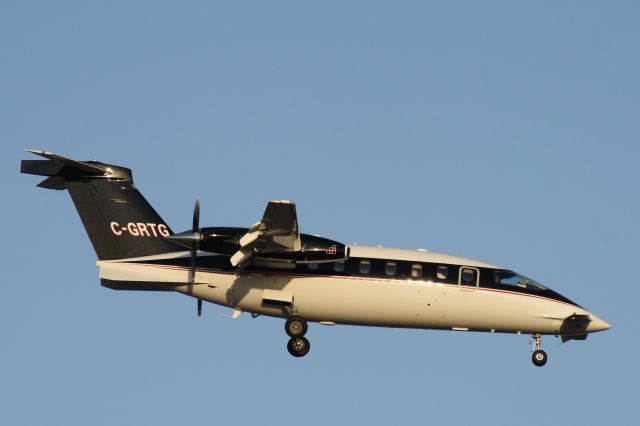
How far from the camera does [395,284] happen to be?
4194 centimetres

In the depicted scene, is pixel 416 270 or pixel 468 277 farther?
pixel 468 277

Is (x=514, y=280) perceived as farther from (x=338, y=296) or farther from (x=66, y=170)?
(x=66, y=170)

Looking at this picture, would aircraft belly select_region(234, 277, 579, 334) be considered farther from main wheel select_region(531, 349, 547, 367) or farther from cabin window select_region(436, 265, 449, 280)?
main wheel select_region(531, 349, 547, 367)

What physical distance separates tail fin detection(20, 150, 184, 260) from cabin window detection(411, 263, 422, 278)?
27.9ft

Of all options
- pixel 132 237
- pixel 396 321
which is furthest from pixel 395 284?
pixel 132 237

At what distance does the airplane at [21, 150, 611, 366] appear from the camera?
4172cm

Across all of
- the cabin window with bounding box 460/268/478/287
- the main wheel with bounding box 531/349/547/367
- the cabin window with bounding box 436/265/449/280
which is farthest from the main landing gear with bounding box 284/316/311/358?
the main wheel with bounding box 531/349/547/367

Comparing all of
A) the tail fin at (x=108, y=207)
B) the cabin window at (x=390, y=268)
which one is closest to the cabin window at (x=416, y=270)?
the cabin window at (x=390, y=268)

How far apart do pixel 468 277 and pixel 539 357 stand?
4164mm

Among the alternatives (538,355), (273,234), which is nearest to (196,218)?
(273,234)

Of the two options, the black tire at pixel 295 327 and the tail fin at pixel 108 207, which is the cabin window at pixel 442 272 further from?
the tail fin at pixel 108 207

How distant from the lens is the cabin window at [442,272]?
4241 cm

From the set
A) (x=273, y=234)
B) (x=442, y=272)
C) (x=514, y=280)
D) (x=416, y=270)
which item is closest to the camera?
(x=273, y=234)

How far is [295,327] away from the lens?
41.9 metres
